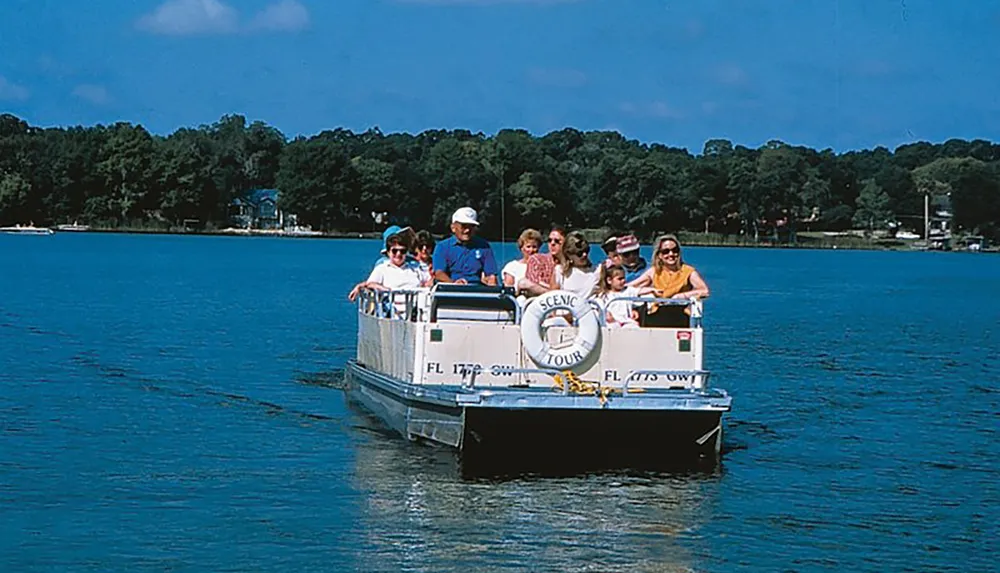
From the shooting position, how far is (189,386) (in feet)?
73.3

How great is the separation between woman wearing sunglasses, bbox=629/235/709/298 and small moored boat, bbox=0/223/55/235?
11920 cm

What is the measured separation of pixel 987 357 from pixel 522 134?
101m

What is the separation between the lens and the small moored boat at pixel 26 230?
130 metres

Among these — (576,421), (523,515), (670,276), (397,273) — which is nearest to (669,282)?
(670,276)

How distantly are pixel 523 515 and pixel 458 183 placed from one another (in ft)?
347

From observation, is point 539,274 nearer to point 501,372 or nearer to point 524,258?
point 524,258

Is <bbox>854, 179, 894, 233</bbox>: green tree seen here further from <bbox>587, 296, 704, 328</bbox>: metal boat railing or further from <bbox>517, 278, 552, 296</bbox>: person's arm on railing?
<bbox>587, 296, 704, 328</bbox>: metal boat railing

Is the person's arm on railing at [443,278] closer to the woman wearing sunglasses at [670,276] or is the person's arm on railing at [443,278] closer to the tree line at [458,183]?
Result: the woman wearing sunglasses at [670,276]

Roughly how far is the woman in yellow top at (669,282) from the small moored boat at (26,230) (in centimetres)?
11921

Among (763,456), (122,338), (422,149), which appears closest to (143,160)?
(422,149)

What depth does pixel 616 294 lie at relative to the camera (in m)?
15.3

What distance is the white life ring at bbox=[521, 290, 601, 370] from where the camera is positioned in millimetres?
14742

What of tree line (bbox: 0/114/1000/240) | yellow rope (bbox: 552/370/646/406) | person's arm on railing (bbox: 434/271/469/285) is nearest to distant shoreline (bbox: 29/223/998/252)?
tree line (bbox: 0/114/1000/240)

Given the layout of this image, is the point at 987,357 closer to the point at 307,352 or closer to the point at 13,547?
the point at 307,352
